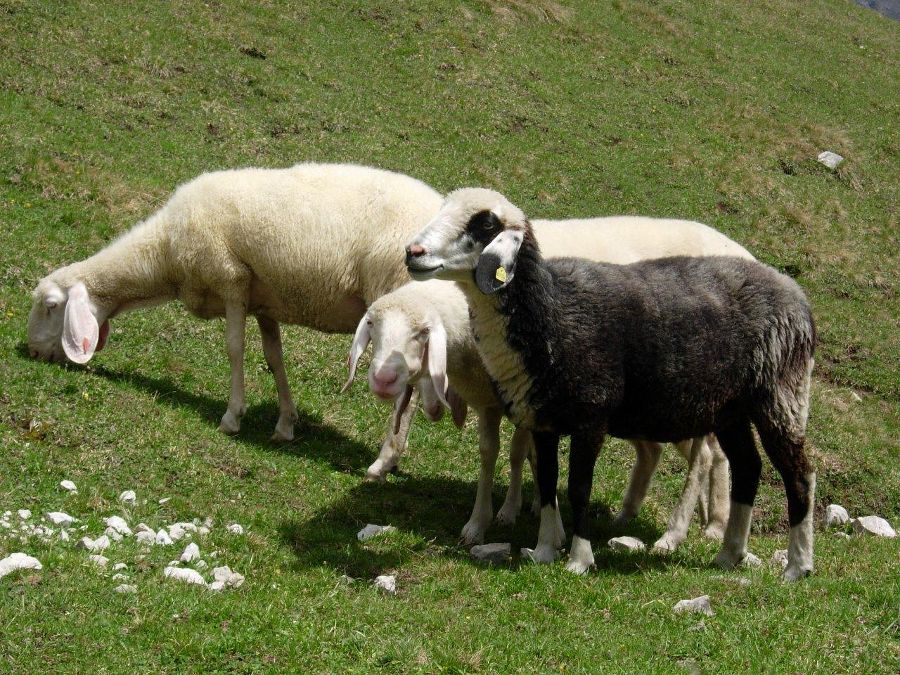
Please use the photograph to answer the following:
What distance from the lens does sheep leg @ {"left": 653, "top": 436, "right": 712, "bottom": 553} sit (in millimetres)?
9586

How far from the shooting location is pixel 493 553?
827cm

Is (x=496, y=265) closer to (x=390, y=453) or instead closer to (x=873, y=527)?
(x=390, y=453)

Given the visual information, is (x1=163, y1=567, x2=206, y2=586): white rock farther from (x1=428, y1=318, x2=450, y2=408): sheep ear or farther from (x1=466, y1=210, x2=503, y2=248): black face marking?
(x1=466, y1=210, x2=503, y2=248): black face marking

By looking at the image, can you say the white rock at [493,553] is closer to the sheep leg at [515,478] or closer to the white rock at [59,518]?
the sheep leg at [515,478]

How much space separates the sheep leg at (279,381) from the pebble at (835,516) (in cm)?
633

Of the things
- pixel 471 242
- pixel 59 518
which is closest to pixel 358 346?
pixel 471 242

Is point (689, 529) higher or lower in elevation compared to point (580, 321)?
lower

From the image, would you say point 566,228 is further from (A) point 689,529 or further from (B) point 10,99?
(B) point 10,99

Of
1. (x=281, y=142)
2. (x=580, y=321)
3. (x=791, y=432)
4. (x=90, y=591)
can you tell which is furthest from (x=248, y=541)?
(x=281, y=142)

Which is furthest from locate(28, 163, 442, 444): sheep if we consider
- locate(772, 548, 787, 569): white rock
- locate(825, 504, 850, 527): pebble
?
locate(825, 504, 850, 527): pebble

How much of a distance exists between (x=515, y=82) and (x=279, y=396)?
58.1 ft

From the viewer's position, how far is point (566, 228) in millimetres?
10594

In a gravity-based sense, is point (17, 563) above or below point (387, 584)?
above

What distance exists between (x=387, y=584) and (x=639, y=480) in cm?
388
